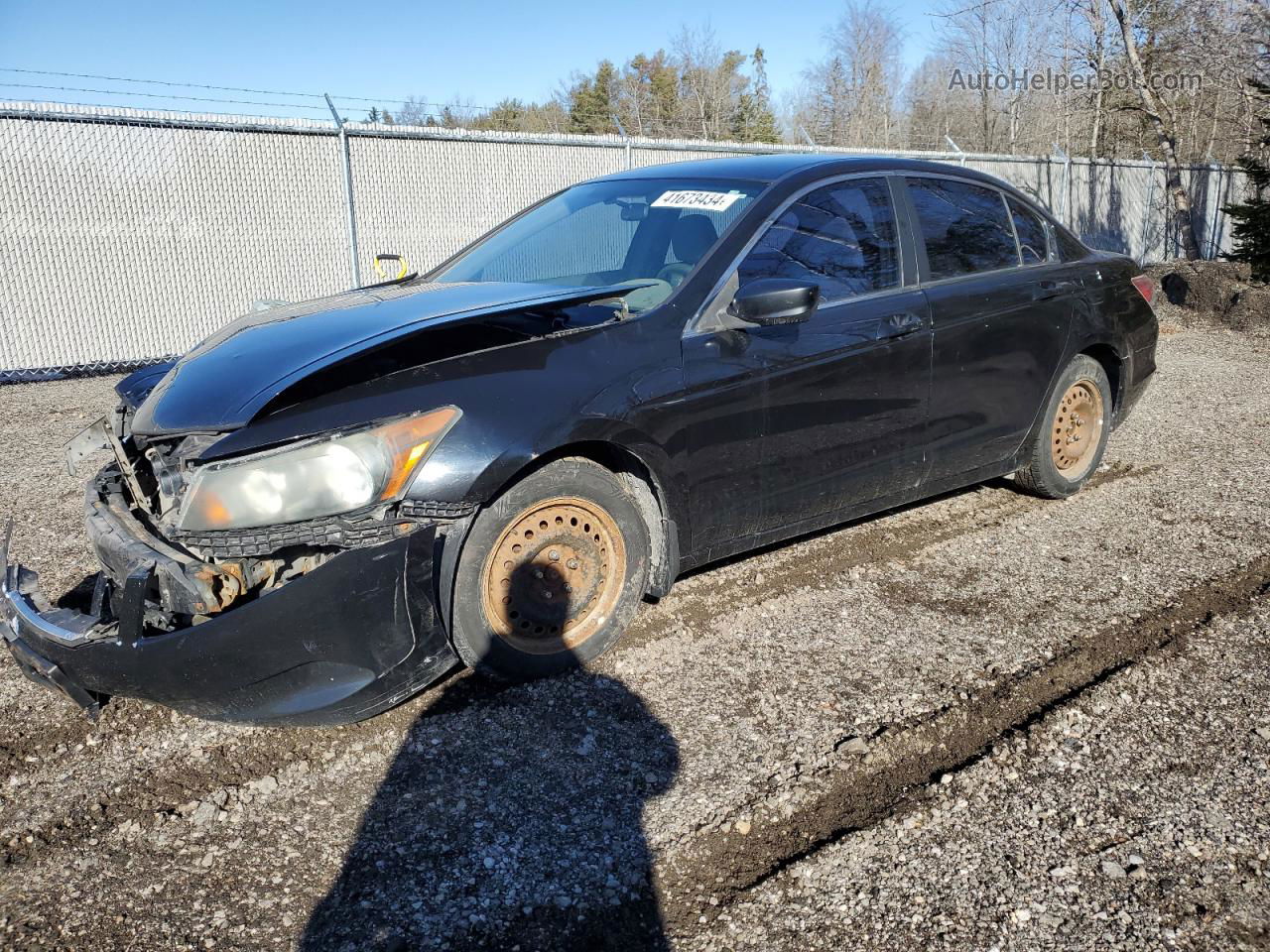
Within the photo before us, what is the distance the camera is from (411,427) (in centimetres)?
299

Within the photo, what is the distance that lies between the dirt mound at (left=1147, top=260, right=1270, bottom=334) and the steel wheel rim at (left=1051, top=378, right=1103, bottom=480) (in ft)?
25.9

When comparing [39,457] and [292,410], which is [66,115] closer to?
[39,457]

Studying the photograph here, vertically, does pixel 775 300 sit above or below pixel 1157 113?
below

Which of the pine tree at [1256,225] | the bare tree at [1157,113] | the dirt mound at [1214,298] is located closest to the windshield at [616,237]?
the dirt mound at [1214,298]

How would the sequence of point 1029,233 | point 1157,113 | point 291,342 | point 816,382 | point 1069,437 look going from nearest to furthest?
point 291,342 < point 816,382 < point 1029,233 < point 1069,437 < point 1157,113

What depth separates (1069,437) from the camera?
543 centimetres

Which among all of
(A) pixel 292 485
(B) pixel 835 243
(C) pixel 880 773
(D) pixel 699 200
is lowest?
(C) pixel 880 773

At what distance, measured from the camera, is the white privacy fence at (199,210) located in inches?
390

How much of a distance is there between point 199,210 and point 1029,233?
343 inches

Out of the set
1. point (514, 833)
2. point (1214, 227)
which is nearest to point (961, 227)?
point (514, 833)

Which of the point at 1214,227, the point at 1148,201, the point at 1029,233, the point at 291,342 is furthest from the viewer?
the point at 1214,227

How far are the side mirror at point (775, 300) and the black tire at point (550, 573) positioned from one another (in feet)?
2.54

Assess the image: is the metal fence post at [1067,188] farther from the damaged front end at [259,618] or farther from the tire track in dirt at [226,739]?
the damaged front end at [259,618]

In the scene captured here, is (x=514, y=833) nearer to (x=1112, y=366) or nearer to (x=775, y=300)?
(x=775, y=300)
